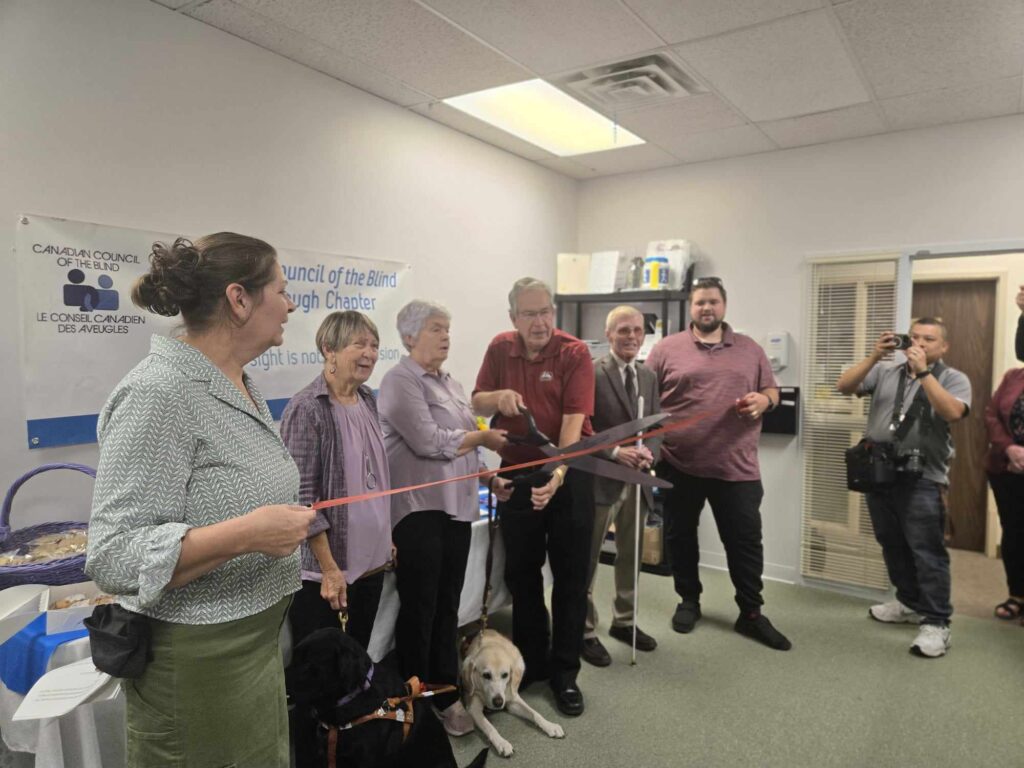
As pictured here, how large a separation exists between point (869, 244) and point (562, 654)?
291cm

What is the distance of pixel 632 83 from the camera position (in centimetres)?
303

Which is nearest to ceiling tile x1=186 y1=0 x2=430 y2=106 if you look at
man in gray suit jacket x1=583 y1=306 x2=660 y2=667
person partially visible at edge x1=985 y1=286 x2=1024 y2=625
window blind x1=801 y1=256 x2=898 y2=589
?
man in gray suit jacket x1=583 y1=306 x2=660 y2=667

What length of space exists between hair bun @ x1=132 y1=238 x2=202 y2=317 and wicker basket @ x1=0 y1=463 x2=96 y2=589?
3.11 feet

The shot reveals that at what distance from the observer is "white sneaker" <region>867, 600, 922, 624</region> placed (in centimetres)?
345

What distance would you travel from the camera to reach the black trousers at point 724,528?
10.7 feet

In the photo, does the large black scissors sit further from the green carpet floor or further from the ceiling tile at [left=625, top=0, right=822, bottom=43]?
the ceiling tile at [left=625, top=0, right=822, bottom=43]

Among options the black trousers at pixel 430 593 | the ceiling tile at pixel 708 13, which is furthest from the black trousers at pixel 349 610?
the ceiling tile at pixel 708 13

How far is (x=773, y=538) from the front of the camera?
4168 millimetres

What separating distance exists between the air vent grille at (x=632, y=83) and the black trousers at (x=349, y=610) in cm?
231

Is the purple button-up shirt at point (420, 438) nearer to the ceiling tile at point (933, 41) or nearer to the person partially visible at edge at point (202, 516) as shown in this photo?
the person partially visible at edge at point (202, 516)

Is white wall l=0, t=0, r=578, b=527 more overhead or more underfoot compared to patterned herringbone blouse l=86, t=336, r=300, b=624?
more overhead

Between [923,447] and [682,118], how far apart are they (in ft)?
6.72

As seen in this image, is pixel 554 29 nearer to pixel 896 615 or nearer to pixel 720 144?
pixel 720 144

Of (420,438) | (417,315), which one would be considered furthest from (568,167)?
(420,438)
